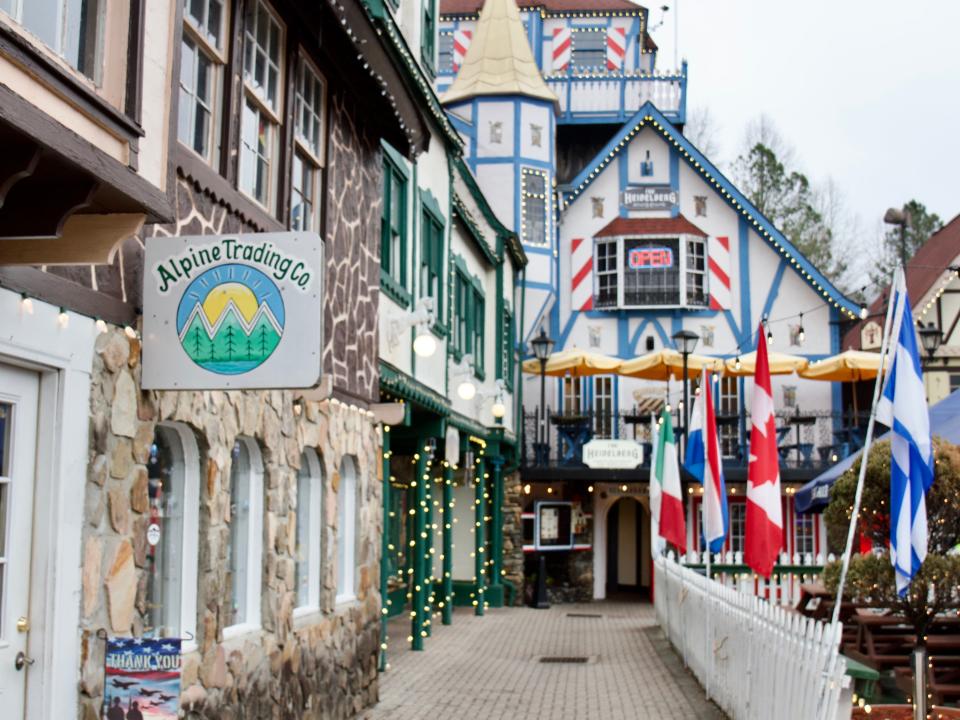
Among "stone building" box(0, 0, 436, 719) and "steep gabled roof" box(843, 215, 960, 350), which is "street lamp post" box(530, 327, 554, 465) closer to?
"steep gabled roof" box(843, 215, 960, 350)

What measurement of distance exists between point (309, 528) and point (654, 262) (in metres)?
22.2

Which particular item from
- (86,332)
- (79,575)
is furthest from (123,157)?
(79,575)

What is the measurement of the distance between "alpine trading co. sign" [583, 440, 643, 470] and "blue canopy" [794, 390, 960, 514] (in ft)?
33.2

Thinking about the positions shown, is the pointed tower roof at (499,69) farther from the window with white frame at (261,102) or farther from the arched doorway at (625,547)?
the window with white frame at (261,102)

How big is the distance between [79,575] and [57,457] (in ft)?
1.84

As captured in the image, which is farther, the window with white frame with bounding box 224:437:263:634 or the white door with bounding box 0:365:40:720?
the window with white frame with bounding box 224:437:263:634

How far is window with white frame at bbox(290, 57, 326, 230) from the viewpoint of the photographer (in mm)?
9648

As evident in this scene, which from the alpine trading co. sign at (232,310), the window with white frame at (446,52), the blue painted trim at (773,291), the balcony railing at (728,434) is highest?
the window with white frame at (446,52)

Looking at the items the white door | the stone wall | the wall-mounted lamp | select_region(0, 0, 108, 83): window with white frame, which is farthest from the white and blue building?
select_region(0, 0, 108, 83): window with white frame

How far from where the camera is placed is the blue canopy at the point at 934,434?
478 inches

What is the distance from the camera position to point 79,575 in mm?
5980

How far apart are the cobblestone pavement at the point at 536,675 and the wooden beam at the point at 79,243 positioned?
671 cm

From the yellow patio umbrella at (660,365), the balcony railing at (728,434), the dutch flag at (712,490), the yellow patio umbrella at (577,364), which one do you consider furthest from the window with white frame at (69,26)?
the balcony railing at (728,434)

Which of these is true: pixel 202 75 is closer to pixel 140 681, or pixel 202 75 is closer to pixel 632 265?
pixel 140 681
